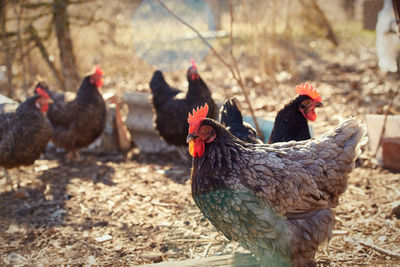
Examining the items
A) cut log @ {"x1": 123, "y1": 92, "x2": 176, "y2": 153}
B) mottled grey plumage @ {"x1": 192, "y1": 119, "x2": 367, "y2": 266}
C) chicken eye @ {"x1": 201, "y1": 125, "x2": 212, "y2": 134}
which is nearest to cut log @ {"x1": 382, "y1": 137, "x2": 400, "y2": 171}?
mottled grey plumage @ {"x1": 192, "y1": 119, "x2": 367, "y2": 266}

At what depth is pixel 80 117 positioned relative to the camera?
5957 millimetres

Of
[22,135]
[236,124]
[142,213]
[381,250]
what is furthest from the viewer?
[22,135]

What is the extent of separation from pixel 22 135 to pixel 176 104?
2228 millimetres

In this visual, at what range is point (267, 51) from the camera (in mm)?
9438

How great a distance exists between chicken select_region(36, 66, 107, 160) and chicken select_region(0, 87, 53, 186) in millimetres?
955

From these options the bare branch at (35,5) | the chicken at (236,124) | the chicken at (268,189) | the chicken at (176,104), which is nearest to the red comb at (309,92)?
the chicken at (236,124)

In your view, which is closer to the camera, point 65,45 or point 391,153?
point 391,153

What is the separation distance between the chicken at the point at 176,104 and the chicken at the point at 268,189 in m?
2.74

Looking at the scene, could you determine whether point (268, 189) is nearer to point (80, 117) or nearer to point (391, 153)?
point (391, 153)

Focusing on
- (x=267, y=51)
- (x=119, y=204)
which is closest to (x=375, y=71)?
(x=267, y=51)

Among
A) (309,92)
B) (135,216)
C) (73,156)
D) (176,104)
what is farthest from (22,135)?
(309,92)

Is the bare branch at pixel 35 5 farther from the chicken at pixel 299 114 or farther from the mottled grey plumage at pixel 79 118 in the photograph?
the chicken at pixel 299 114

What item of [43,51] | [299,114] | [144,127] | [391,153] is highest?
[43,51]

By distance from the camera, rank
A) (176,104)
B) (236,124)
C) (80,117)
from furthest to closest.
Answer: (80,117)
(176,104)
(236,124)
